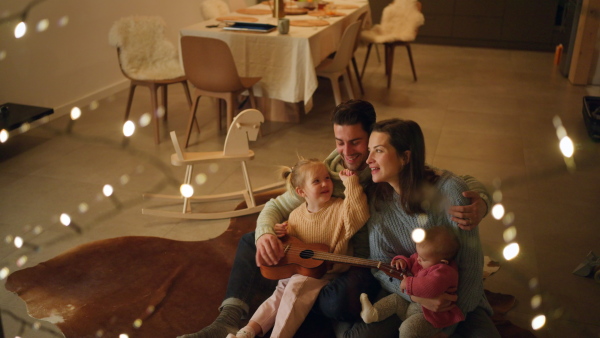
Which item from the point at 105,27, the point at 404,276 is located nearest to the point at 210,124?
the point at 105,27

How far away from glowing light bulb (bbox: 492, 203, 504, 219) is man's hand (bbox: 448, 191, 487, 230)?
1170mm

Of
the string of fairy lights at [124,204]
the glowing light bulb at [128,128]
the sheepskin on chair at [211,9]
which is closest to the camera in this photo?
the string of fairy lights at [124,204]

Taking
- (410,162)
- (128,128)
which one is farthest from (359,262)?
(128,128)

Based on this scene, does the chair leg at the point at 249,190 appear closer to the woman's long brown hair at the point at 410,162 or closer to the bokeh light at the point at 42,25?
the woman's long brown hair at the point at 410,162

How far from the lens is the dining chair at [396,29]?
4.96 m

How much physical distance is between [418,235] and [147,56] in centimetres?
281

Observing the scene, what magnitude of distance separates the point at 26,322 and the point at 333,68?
106 inches

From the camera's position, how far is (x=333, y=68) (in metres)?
4.09

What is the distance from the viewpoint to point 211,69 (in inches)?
138

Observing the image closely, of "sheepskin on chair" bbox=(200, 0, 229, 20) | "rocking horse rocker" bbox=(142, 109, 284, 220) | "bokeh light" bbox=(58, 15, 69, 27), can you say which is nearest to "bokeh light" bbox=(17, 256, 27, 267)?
"rocking horse rocker" bbox=(142, 109, 284, 220)

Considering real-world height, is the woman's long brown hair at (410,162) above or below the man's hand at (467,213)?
above

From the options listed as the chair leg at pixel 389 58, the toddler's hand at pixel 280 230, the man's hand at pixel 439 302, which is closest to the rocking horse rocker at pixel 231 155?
the toddler's hand at pixel 280 230

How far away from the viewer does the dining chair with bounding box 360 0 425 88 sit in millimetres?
4957

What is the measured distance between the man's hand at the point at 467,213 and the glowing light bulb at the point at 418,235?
98mm
